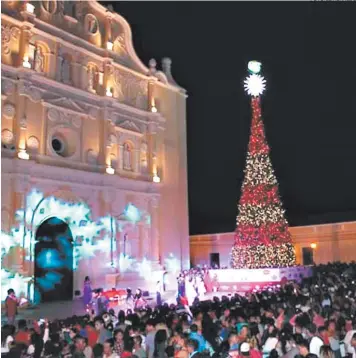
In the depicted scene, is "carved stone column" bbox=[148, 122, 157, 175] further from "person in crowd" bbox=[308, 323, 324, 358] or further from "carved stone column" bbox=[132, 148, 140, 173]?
"person in crowd" bbox=[308, 323, 324, 358]

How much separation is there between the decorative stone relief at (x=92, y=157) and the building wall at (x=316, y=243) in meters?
14.9

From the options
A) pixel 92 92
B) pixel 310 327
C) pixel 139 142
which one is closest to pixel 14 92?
pixel 92 92

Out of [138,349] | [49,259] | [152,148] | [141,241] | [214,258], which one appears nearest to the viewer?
[138,349]

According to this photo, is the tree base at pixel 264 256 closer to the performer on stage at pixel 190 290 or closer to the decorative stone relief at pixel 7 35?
the performer on stage at pixel 190 290

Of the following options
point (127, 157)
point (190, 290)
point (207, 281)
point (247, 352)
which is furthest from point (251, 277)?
point (247, 352)

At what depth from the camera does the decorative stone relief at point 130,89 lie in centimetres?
2528

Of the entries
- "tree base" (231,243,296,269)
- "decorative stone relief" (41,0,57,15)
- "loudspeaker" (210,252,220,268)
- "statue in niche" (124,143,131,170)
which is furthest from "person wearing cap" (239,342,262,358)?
"loudspeaker" (210,252,220,268)

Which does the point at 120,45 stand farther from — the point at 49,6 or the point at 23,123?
the point at 23,123

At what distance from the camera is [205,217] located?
155ft

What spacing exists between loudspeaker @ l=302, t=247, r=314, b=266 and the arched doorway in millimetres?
17908

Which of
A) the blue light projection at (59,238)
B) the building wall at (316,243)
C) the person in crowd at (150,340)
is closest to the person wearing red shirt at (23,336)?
the person in crowd at (150,340)

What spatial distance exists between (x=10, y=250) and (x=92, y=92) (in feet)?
28.0

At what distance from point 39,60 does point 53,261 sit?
8.69 meters

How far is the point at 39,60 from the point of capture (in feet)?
70.2
